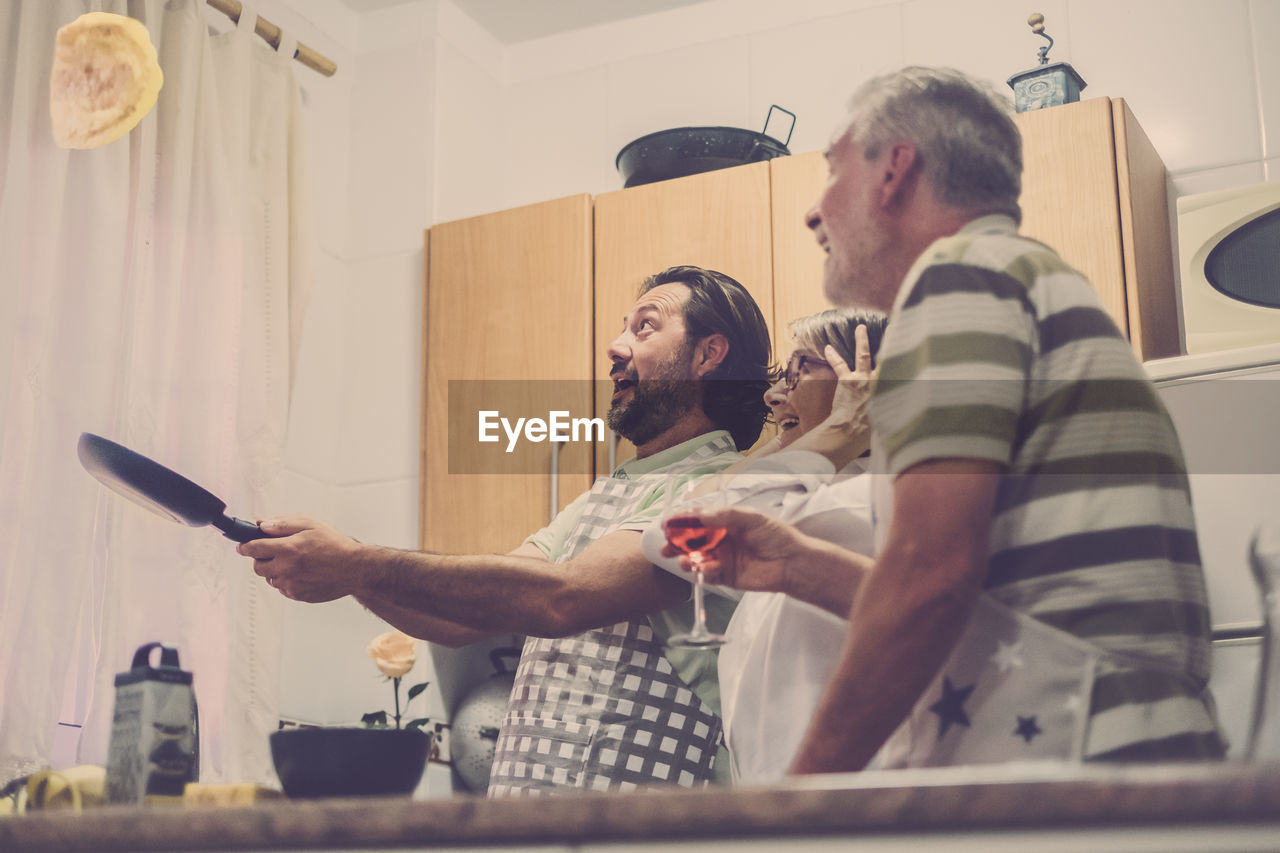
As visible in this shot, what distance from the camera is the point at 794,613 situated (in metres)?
1.18

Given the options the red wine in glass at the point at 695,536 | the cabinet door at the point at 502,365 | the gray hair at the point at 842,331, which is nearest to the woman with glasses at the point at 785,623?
the red wine in glass at the point at 695,536

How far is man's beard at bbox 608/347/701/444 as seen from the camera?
184cm

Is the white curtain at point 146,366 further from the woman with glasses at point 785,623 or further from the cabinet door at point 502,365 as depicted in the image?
the woman with glasses at point 785,623

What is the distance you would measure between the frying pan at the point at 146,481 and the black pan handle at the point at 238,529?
16 mm

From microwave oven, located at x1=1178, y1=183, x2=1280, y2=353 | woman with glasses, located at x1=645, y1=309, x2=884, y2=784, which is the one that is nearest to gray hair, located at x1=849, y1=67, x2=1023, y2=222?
woman with glasses, located at x1=645, y1=309, x2=884, y2=784

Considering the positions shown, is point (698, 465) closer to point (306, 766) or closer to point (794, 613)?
point (794, 613)

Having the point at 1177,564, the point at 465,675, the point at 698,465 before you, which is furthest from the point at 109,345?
the point at 1177,564

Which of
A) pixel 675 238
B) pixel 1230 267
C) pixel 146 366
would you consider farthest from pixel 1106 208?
pixel 146 366

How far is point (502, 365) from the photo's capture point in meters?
2.35

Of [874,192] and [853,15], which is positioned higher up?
[853,15]

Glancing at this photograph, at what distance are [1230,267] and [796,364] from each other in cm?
65

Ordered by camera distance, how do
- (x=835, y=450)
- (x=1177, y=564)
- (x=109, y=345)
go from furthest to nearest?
(x=109, y=345) → (x=835, y=450) → (x=1177, y=564)

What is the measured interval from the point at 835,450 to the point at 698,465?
0.29m

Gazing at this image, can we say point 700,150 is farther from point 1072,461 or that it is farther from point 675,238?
point 1072,461
